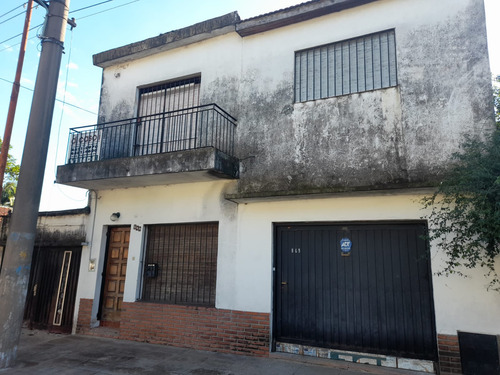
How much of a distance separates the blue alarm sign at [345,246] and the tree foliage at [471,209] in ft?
4.56

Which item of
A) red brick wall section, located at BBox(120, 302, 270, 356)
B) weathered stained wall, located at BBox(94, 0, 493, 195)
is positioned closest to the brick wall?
red brick wall section, located at BBox(120, 302, 270, 356)

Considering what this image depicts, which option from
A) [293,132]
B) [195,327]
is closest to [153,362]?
[195,327]

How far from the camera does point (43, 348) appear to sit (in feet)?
23.4

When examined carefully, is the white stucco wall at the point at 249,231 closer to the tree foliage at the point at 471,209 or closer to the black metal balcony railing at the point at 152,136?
the tree foliage at the point at 471,209

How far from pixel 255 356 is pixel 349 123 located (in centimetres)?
475

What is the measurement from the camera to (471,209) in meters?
5.03

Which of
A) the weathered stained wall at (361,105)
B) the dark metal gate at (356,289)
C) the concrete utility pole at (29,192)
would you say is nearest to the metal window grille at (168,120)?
the weathered stained wall at (361,105)

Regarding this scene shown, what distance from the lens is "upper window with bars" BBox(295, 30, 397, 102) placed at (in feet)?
21.5

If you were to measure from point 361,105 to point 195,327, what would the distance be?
5.53 m

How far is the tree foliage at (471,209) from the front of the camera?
464 cm

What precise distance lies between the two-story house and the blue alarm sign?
0.04 meters

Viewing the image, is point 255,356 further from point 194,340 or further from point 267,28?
point 267,28

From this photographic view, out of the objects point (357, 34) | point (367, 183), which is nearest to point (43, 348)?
point (367, 183)

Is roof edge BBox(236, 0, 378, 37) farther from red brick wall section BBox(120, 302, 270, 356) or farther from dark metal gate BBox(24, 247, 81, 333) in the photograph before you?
dark metal gate BBox(24, 247, 81, 333)
